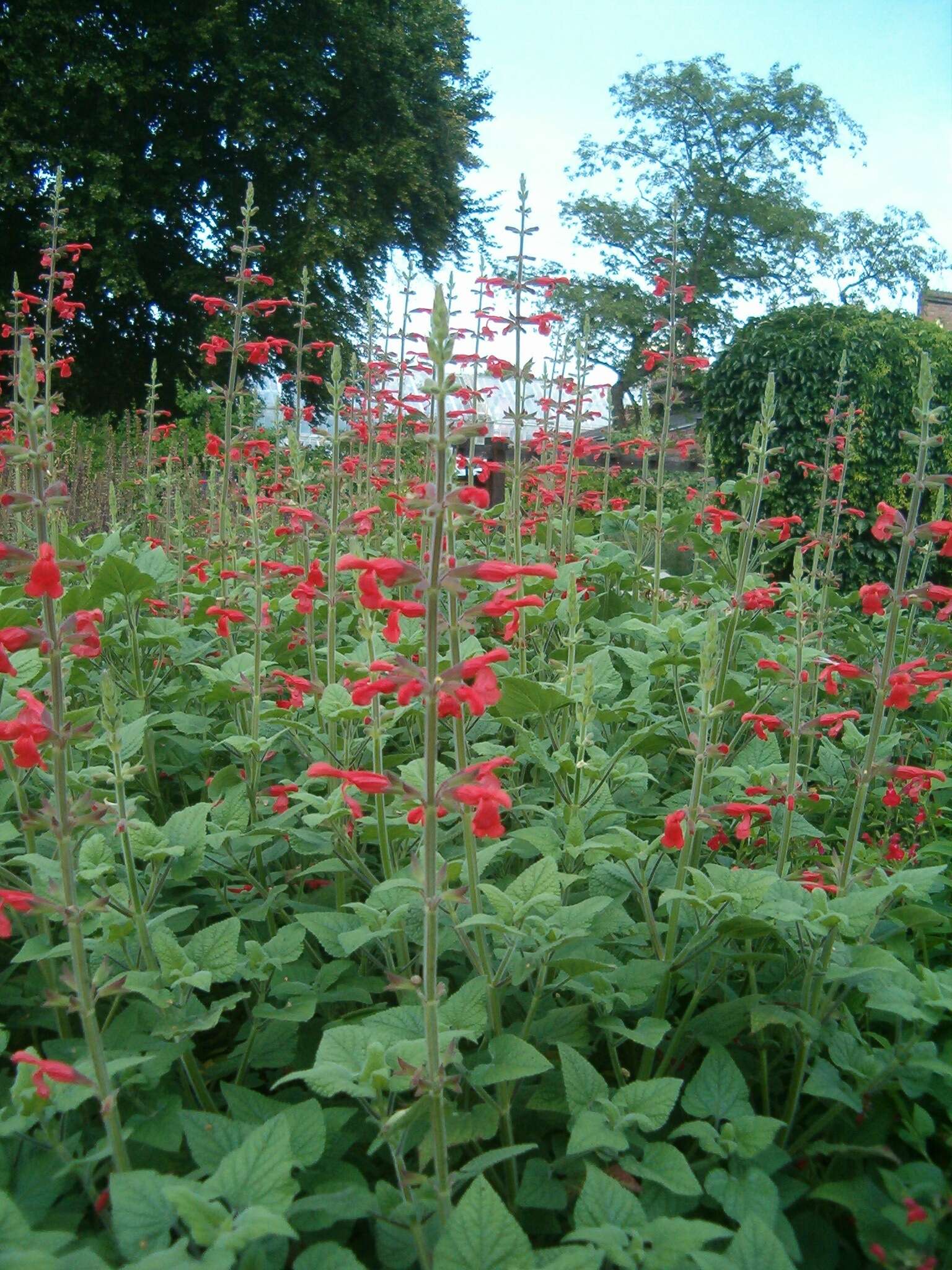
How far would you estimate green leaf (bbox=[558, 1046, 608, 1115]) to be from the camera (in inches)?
82.5

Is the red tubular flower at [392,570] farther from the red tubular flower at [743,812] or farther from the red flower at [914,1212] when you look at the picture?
the red flower at [914,1212]

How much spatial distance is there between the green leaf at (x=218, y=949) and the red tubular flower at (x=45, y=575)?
37.2 inches

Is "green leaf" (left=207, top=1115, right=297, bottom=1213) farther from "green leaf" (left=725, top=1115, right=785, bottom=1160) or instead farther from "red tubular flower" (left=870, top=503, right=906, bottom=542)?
"red tubular flower" (left=870, top=503, right=906, bottom=542)

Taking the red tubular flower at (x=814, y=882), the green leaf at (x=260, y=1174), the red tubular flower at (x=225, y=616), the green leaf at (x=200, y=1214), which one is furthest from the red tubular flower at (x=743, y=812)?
the red tubular flower at (x=225, y=616)

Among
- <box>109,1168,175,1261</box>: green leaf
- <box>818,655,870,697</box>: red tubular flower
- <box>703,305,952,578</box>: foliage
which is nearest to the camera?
<box>109,1168,175,1261</box>: green leaf

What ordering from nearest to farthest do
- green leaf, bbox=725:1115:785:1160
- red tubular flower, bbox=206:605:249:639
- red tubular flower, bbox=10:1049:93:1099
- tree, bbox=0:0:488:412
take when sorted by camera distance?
red tubular flower, bbox=10:1049:93:1099
green leaf, bbox=725:1115:785:1160
red tubular flower, bbox=206:605:249:639
tree, bbox=0:0:488:412

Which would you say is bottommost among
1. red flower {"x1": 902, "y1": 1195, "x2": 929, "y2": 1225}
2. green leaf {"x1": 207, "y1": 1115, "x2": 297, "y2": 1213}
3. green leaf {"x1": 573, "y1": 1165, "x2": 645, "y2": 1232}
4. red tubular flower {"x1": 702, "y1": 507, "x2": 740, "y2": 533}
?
red flower {"x1": 902, "y1": 1195, "x2": 929, "y2": 1225}

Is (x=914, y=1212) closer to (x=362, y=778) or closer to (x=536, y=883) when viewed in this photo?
(x=536, y=883)

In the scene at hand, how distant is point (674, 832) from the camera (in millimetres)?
2461

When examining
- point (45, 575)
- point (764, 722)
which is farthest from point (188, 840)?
point (764, 722)

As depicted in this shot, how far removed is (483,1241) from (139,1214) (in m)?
0.64

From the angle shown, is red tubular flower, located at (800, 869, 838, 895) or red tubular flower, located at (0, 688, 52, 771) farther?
red tubular flower, located at (800, 869, 838, 895)

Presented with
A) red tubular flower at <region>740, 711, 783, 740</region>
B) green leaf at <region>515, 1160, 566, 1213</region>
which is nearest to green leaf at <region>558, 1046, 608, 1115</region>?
green leaf at <region>515, 1160, 566, 1213</region>

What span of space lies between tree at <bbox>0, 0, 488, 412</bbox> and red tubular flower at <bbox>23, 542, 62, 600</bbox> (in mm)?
19458
